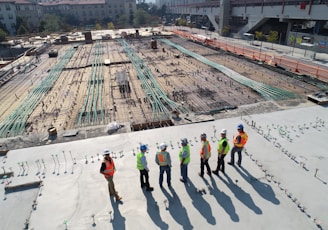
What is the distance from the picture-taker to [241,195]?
5906 mm

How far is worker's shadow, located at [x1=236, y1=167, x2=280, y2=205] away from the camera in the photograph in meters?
5.79

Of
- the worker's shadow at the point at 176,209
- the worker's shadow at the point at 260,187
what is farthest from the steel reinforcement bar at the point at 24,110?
the worker's shadow at the point at 260,187

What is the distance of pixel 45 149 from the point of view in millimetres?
8273

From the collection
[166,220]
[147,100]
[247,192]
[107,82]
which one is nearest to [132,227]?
[166,220]

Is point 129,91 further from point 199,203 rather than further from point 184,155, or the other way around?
point 199,203

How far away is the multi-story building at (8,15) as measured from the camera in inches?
2106

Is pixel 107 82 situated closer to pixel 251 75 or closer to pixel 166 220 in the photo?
pixel 251 75

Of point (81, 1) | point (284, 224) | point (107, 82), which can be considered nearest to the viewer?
point (284, 224)

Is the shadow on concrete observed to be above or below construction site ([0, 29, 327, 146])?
below

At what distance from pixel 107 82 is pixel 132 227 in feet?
40.3

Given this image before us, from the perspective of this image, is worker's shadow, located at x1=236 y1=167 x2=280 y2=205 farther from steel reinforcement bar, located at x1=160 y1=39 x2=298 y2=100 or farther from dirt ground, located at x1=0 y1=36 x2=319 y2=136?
steel reinforcement bar, located at x1=160 y1=39 x2=298 y2=100

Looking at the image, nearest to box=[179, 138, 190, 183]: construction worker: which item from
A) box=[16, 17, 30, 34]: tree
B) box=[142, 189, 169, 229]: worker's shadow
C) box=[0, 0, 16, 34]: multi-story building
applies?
box=[142, 189, 169, 229]: worker's shadow

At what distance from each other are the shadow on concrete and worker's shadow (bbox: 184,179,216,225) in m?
0.85

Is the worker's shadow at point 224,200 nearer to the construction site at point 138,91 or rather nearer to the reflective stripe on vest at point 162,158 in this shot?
the reflective stripe on vest at point 162,158
